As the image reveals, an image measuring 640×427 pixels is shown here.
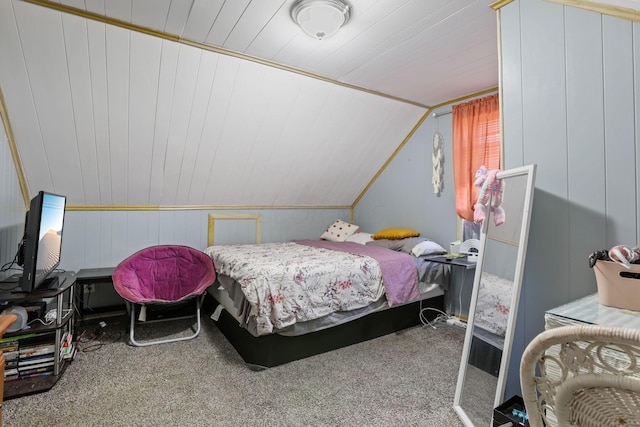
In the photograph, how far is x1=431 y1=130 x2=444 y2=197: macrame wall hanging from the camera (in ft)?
12.0

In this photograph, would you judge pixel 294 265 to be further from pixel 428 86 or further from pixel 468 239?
pixel 428 86

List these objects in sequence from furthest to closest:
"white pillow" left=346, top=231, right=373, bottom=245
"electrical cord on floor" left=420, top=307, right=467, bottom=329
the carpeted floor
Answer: "white pillow" left=346, top=231, right=373, bottom=245
"electrical cord on floor" left=420, top=307, right=467, bottom=329
the carpeted floor

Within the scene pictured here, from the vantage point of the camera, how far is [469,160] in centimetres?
330

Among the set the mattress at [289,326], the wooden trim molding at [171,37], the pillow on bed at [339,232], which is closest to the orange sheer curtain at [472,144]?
the mattress at [289,326]

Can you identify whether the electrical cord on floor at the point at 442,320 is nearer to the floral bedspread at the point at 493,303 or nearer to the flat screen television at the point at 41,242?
the floral bedspread at the point at 493,303

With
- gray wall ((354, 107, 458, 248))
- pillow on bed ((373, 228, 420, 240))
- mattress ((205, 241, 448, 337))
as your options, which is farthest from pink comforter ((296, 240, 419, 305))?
gray wall ((354, 107, 458, 248))

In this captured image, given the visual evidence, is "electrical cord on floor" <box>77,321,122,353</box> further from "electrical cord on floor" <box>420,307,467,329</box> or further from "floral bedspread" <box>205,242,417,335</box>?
"electrical cord on floor" <box>420,307,467,329</box>

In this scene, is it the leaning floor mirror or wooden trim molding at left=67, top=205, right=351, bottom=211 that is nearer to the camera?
the leaning floor mirror

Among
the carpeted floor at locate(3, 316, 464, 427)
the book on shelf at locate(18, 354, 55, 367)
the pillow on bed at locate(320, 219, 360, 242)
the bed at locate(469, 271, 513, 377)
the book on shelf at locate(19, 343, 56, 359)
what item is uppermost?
the pillow on bed at locate(320, 219, 360, 242)

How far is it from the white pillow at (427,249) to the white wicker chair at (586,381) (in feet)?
8.72

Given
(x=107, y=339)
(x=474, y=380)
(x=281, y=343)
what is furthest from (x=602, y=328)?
(x=107, y=339)

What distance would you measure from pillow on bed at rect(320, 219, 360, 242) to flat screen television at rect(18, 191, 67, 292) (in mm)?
2988

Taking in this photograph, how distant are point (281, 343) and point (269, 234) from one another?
7.13ft

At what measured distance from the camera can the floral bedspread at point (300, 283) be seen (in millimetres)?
2326
